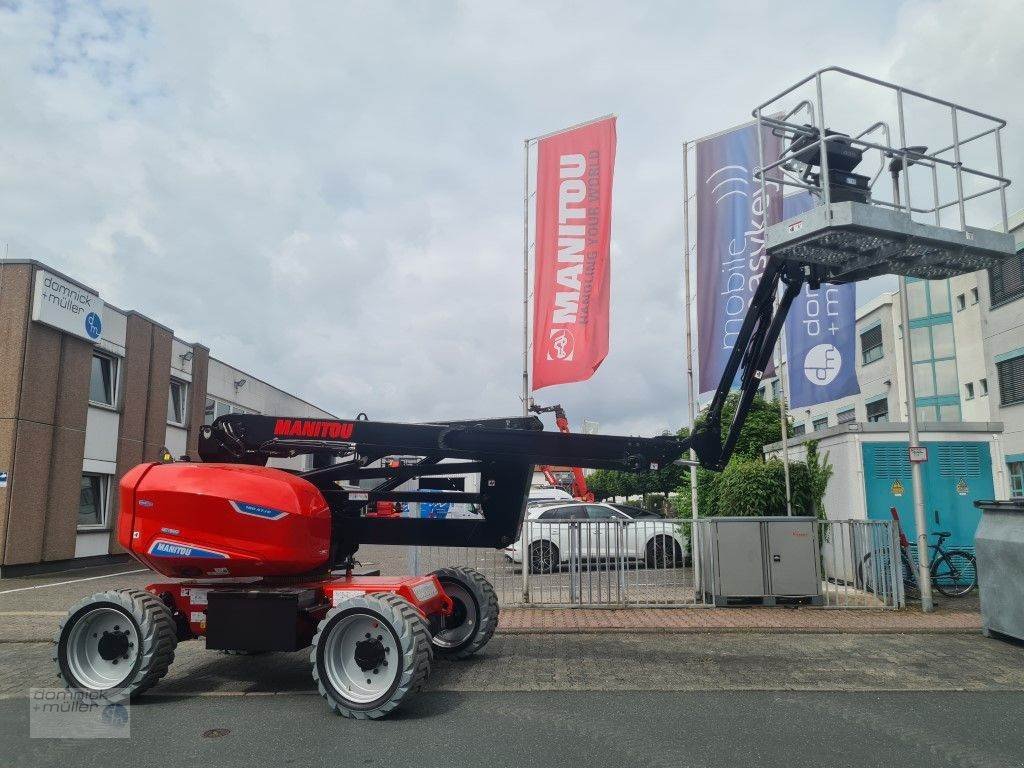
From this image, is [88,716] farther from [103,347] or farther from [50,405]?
[103,347]

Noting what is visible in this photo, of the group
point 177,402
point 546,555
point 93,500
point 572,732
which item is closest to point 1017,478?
point 546,555

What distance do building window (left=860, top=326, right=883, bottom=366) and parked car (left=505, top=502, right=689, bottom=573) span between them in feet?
125

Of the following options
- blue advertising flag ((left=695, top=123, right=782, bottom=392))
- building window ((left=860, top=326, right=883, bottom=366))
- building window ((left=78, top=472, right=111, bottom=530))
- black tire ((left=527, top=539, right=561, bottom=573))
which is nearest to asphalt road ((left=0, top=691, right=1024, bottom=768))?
black tire ((left=527, top=539, right=561, bottom=573))

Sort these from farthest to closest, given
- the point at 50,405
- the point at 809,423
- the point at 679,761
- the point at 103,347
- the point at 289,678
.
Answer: the point at 809,423
the point at 103,347
the point at 50,405
the point at 289,678
the point at 679,761

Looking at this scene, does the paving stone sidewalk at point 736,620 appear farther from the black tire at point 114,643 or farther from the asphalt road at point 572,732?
the black tire at point 114,643

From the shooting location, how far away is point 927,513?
42.1 ft

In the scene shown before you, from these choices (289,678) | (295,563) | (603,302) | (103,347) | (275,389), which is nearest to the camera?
(295,563)

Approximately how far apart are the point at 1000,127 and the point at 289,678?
29.3 ft

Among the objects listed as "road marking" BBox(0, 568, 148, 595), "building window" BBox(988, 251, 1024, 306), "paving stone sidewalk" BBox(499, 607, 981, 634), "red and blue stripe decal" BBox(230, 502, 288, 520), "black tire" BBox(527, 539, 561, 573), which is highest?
"building window" BBox(988, 251, 1024, 306)

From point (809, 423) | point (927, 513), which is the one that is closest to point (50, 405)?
point (927, 513)

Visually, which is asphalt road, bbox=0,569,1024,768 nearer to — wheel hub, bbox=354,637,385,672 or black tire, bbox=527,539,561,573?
wheel hub, bbox=354,637,385,672

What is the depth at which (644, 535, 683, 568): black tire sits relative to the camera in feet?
37.4

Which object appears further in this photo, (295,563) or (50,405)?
(50,405)

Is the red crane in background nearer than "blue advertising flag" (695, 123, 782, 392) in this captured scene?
Yes
